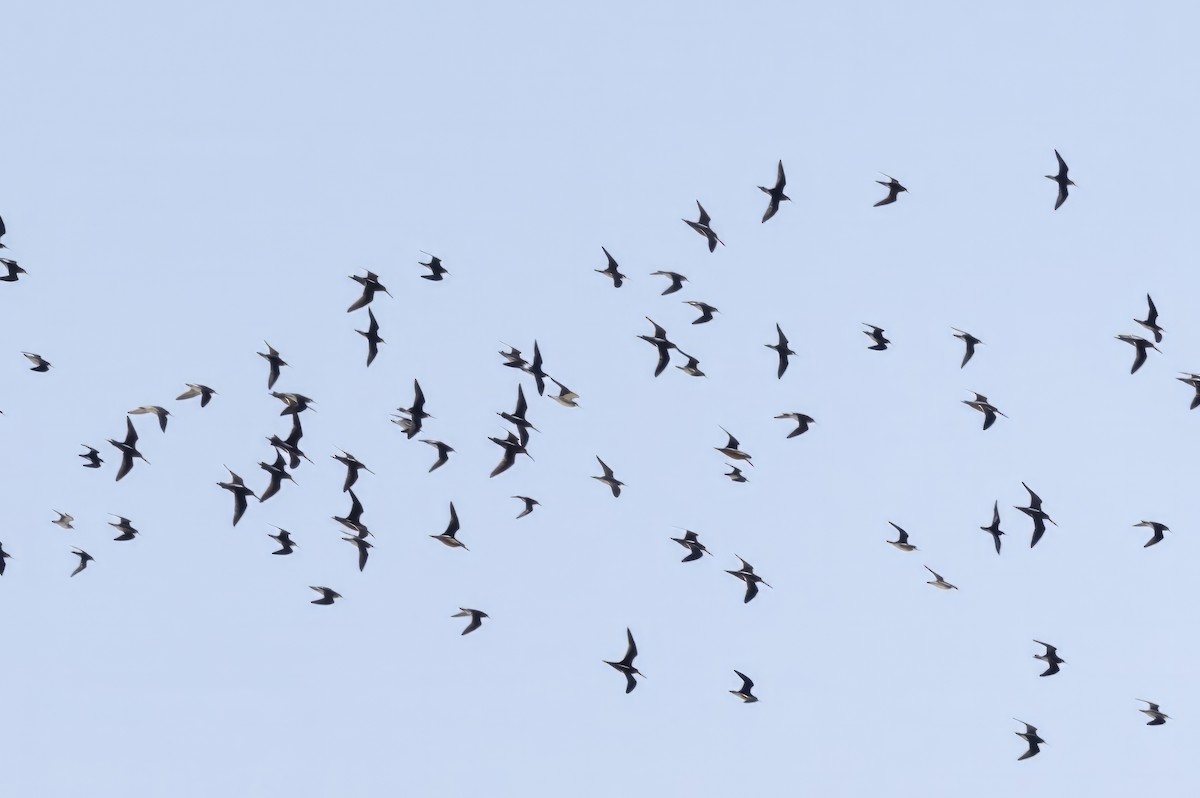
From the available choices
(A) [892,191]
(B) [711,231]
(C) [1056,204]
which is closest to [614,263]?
(B) [711,231]

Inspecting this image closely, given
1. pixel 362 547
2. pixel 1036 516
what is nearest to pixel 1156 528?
pixel 1036 516

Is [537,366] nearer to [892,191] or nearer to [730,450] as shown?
[730,450]

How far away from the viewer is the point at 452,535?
103 meters

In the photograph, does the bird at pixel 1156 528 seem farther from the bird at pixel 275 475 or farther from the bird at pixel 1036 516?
the bird at pixel 275 475

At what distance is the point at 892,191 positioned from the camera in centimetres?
10269

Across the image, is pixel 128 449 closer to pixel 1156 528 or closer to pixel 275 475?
pixel 275 475

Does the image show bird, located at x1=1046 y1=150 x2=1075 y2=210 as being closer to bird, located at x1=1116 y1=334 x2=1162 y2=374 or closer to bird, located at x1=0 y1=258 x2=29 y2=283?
bird, located at x1=1116 y1=334 x2=1162 y2=374

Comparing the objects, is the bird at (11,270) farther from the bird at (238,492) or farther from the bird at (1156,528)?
the bird at (1156,528)

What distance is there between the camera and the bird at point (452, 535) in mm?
101562

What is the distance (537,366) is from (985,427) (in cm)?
1955

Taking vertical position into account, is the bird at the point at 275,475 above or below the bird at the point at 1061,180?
below

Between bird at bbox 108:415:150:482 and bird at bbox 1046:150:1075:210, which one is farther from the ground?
bird at bbox 1046:150:1075:210

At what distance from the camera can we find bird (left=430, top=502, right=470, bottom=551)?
101562mm

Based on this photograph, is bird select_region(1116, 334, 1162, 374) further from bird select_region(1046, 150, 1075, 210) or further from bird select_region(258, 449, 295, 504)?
bird select_region(258, 449, 295, 504)
